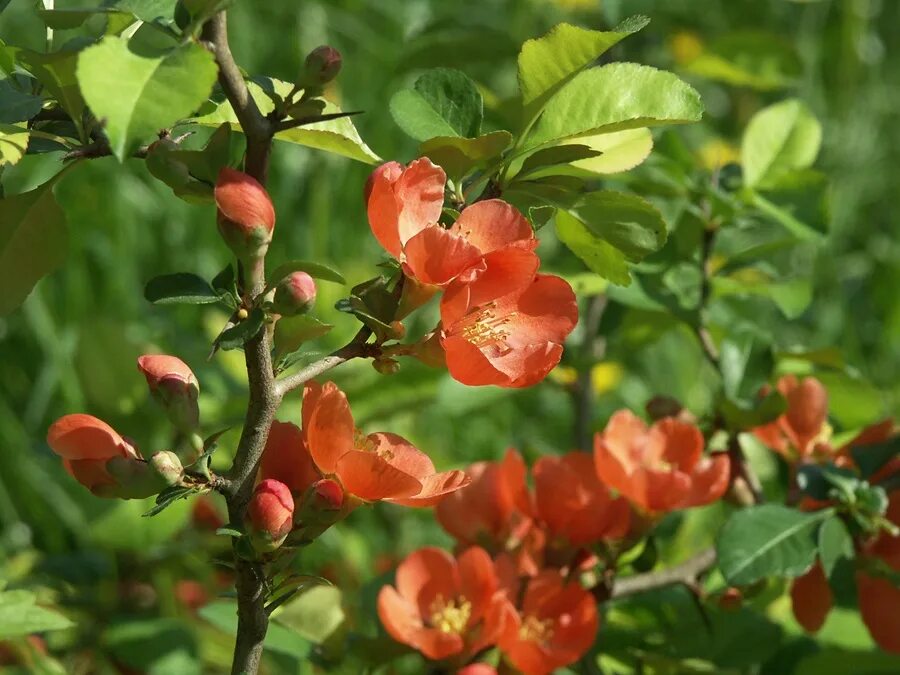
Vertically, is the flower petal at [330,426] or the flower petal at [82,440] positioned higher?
the flower petal at [82,440]

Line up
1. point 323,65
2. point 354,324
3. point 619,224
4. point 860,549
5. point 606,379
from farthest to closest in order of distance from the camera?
point 606,379
point 354,324
point 860,549
point 619,224
point 323,65

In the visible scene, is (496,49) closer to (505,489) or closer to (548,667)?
(505,489)

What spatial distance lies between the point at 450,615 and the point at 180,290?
0.42 m

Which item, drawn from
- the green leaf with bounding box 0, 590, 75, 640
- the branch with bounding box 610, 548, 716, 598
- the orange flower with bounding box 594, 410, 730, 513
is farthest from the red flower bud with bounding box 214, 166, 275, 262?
the branch with bounding box 610, 548, 716, 598

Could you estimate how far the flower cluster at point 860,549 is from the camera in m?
1.09

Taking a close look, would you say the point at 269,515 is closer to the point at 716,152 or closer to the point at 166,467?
the point at 166,467

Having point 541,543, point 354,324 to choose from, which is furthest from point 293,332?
point 354,324

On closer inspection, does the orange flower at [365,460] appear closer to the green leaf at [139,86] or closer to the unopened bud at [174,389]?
the unopened bud at [174,389]

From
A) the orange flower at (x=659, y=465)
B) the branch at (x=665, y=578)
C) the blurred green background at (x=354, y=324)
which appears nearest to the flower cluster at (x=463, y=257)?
the blurred green background at (x=354, y=324)

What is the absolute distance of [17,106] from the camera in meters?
0.68

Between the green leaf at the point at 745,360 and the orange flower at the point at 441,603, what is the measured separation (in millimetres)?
341

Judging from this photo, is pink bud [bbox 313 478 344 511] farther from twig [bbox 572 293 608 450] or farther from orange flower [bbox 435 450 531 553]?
twig [bbox 572 293 608 450]

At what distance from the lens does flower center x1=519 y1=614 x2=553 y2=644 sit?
1021mm

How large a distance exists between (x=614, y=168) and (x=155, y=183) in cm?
164
